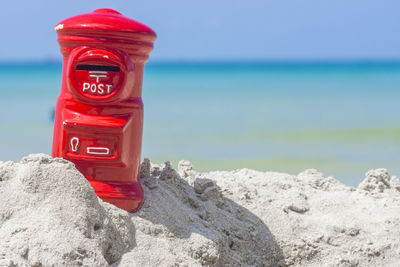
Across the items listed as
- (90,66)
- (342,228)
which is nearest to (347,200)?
(342,228)

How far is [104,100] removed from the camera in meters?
3.60

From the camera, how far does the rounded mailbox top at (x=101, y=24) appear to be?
3551mm

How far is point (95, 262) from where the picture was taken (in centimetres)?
301

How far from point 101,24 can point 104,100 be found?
426mm

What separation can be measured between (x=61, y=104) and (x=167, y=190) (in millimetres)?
862

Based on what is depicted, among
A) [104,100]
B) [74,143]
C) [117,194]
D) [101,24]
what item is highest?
[101,24]

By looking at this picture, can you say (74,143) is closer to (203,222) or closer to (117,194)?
(117,194)

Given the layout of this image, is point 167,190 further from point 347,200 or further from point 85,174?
point 347,200

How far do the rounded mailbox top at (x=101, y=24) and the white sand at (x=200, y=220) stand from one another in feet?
2.49

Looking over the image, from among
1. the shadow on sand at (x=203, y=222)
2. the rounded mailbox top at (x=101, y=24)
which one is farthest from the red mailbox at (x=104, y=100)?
the shadow on sand at (x=203, y=222)

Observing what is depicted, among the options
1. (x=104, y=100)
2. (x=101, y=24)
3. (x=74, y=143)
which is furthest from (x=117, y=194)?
(x=101, y=24)

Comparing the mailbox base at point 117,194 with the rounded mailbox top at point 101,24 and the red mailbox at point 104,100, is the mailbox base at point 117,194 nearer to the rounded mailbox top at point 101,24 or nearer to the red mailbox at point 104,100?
the red mailbox at point 104,100

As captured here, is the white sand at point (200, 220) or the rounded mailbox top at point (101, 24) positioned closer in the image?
the white sand at point (200, 220)

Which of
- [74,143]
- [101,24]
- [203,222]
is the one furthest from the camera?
[203,222]
